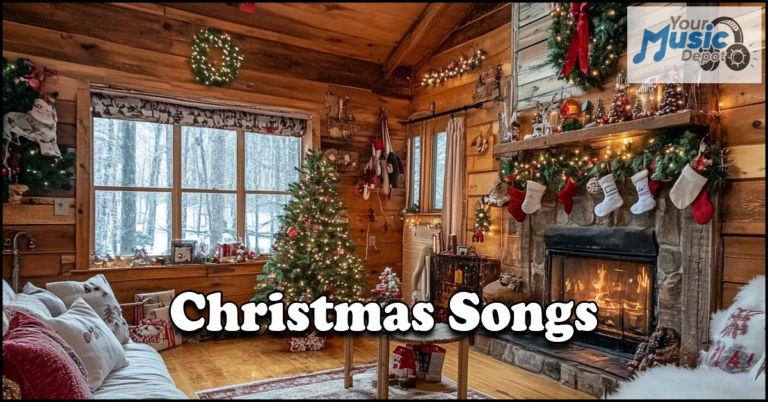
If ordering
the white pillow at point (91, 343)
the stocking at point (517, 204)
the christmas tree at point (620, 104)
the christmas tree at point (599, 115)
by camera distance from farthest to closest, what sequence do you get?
the stocking at point (517, 204) → the christmas tree at point (599, 115) → the christmas tree at point (620, 104) → the white pillow at point (91, 343)

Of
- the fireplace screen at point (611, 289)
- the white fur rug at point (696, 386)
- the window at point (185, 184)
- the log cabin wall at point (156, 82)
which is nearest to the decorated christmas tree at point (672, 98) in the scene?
the fireplace screen at point (611, 289)

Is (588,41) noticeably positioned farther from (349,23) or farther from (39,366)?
(39,366)

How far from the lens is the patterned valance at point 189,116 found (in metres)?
3.65

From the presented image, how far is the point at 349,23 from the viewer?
13.1 ft

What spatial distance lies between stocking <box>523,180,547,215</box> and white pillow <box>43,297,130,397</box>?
8.86 ft

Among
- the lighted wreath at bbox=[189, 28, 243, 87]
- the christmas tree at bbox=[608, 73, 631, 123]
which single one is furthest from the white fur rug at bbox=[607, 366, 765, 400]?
the lighted wreath at bbox=[189, 28, 243, 87]

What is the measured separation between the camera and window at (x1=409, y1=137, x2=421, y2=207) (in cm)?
480

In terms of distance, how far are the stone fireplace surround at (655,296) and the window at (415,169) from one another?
5.25ft

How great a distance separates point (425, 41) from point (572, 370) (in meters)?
3.14

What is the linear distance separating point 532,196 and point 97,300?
2899 mm

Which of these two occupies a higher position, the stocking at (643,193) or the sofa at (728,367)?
the stocking at (643,193)

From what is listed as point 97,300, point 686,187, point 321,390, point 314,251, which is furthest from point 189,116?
point 686,187

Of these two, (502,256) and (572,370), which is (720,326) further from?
(502,256)

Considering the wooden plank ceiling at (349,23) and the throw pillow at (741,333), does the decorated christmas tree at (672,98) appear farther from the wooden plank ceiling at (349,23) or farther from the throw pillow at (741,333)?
the wooden plank ceiling at (349,23)
